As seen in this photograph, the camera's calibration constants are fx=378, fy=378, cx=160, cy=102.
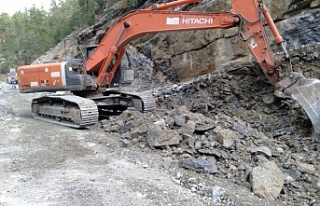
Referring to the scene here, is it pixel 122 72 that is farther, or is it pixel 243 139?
pixel 122 72

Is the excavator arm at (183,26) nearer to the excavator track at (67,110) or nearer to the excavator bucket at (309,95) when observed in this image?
the excavator bucket at (309,95)

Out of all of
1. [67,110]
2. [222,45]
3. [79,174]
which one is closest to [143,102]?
[67,110]

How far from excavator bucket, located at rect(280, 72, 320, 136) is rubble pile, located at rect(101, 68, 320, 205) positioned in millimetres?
371

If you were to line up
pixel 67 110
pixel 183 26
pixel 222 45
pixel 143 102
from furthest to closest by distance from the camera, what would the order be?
pixel 222 45
pixel 143 102
pixel 67 110
pixel 183 26

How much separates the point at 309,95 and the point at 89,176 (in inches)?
156

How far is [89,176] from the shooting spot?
4992 millimetres

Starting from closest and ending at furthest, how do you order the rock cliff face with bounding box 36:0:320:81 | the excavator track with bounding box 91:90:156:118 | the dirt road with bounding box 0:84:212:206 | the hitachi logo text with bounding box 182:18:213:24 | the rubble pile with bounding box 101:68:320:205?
the dirt road with bounding box 0:84:212:206
the rubble pile with bounding box 101:68:320:205
the hitachi logo text with bounding box 182:18:213:24
the rock cliff face with bounding box 36:0:320:81
the excavator track with bounding box 91:90:156:118

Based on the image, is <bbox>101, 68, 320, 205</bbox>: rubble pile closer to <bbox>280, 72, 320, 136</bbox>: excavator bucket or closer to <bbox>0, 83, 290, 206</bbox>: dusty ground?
<bbox>0, 83, 290, 206</bbox>: dusty ground

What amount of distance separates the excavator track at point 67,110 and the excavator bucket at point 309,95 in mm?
4245

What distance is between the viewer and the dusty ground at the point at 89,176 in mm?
4223

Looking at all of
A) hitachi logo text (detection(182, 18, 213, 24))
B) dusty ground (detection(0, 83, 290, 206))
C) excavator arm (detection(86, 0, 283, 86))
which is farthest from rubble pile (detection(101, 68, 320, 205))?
hitachi logo text (detection(182, 18, 213, 24))

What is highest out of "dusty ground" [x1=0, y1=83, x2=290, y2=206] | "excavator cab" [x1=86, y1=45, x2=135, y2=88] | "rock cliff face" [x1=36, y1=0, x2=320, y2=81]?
"rock cliff face" [x1=36, y1=0, x2=320, y2=81]

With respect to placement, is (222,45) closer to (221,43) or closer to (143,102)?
(221,43)

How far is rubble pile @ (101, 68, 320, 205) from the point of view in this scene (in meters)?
4.86
